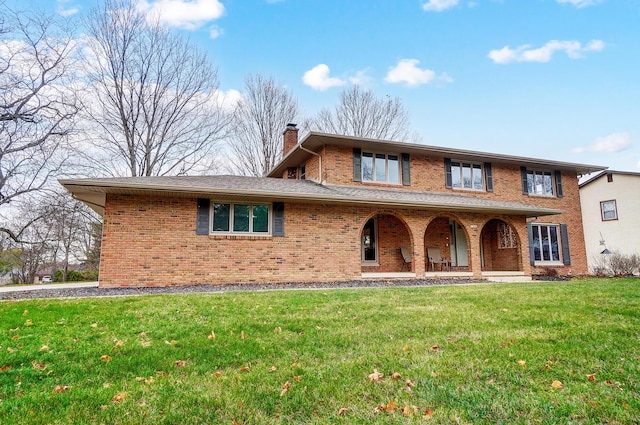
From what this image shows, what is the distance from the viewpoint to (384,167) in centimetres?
1440

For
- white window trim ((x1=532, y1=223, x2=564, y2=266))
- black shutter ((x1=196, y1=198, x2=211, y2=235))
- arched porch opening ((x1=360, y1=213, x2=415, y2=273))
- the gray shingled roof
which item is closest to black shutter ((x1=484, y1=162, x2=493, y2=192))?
the gray shingled roof

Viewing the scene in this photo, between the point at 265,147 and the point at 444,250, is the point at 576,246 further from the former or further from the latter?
the point at 265,147

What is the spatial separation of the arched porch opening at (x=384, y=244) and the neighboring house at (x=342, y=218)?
4cm

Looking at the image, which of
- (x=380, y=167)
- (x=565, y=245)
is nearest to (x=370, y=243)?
(x=380, y=167)

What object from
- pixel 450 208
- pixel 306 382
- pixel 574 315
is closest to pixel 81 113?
pixel 450 208

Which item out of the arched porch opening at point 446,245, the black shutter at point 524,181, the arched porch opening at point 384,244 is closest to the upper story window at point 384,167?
the arched porch opening at point 384,244

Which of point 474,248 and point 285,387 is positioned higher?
point 474,248

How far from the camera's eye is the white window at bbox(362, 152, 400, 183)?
14125mm

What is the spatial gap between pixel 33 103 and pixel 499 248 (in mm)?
21586

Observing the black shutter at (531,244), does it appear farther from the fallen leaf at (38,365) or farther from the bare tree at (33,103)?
the bare tree at (33,103)

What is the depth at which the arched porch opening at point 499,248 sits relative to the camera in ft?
50.2

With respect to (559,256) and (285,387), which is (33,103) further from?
(559,256)

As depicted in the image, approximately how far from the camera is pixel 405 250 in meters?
14.0

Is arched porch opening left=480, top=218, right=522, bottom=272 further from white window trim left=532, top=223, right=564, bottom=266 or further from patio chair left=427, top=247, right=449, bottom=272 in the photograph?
patio chair left=427, top=247, right=449, bottom=272
